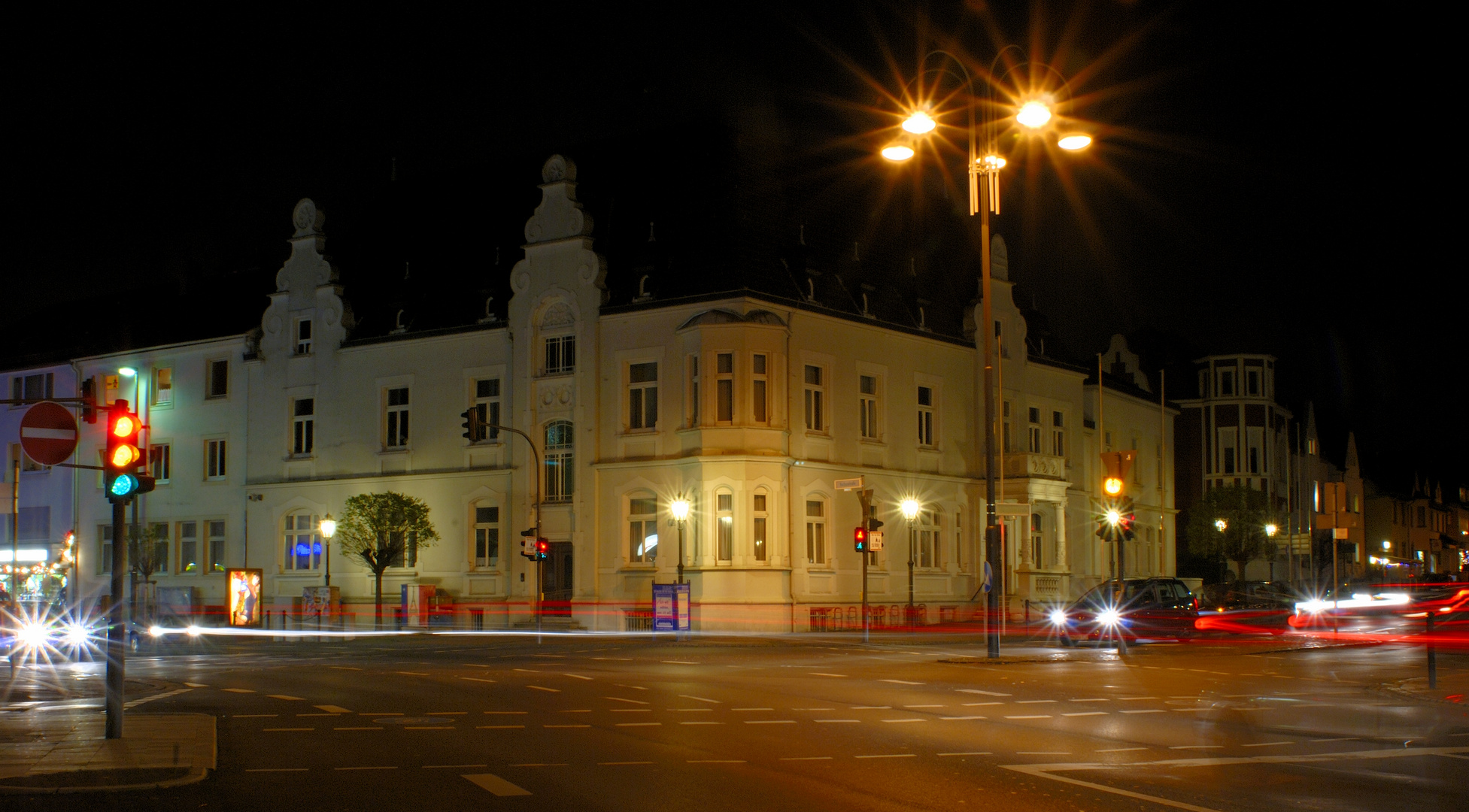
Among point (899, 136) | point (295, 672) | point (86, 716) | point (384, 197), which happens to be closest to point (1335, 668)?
point (899, 136)

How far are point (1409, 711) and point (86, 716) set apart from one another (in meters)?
15.7

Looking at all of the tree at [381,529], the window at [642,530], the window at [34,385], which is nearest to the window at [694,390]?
the window at [642,530]

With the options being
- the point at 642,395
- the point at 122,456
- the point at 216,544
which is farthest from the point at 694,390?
the point at 122,456

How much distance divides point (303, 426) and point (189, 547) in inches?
301

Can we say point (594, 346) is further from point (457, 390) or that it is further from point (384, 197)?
point (384, 197)

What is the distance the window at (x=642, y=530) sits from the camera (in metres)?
43.0

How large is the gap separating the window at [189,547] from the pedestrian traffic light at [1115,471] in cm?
3803

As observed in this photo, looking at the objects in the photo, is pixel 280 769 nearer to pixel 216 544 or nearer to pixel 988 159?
pixel 988 159

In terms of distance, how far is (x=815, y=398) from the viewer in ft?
145

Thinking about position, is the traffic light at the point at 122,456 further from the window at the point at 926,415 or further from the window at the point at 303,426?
the window at the point at 303,426

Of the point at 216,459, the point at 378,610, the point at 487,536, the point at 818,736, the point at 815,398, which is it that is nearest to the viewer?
the point at 818,736

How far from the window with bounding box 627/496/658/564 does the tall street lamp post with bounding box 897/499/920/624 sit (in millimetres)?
7830

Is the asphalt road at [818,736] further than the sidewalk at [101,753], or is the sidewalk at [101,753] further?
the sidewalk at [101,753]

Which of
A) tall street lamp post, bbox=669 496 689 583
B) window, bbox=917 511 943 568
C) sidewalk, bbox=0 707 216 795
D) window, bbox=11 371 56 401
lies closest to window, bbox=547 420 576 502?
tall street lamp post, bbox=669 496 689 583
